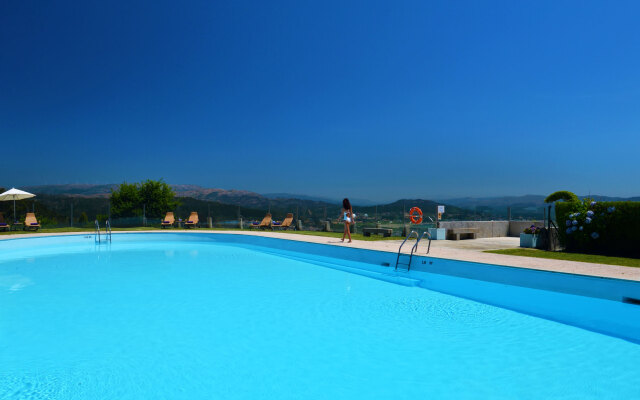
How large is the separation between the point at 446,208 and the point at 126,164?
23.6 m

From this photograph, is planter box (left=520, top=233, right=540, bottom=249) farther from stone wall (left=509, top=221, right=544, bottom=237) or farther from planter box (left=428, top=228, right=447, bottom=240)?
stone wall (left=509, top=221, right=544, bottom=237)

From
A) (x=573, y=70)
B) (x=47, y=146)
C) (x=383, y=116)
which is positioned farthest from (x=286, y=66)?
(x=47, y=146)

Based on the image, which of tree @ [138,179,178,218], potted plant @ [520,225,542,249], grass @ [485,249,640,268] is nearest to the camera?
grass @ [485,249,640,268]

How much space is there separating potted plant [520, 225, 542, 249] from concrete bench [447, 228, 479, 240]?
198 cm

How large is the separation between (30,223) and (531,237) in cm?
1669

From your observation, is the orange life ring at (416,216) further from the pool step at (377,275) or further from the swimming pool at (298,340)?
the swimming pool at (298,340)

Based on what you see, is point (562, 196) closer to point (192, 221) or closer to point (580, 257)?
point (580, 257)

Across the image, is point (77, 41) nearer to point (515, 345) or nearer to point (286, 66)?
point (286, 66)

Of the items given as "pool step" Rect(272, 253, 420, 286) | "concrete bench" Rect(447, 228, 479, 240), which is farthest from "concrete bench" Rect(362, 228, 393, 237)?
"pool step" Rect(272, 253, 420, 286)

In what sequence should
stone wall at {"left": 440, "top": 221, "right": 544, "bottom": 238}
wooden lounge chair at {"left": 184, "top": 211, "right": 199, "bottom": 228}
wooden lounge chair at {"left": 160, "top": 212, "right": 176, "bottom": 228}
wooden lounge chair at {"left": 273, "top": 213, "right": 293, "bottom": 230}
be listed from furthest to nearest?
wooden lounge chair at {"left": 184, "top": 211, "right": 199, "bottom": 228} < wooden lounge chair at {"left": 160, "top": 212, "right": 176, "bottom": 228} < wooden lounge chair at {"left": 273, "top": 213, "right": 293, "bottom": 230} < stone wall at {"left": 440, "top": 221, "right": 544, "bottom": 238}

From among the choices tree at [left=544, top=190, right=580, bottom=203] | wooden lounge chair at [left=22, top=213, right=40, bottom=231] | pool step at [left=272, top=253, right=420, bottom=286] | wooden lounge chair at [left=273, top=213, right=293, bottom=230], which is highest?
tree at [left=544, top=190, right=580, bottom=203]

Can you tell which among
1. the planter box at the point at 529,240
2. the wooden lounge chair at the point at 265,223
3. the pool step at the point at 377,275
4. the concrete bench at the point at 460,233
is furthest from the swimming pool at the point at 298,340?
the wooden lounge chair at the point at 265,223

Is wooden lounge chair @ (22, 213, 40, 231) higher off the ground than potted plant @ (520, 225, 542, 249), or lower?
higher

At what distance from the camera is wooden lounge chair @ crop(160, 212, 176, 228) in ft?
52.6
